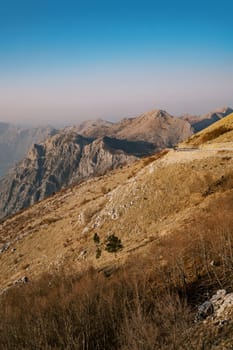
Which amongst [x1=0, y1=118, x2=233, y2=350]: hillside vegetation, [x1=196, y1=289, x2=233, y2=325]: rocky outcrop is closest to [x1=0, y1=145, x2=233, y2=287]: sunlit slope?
[x1=0, y1=118, x2=233, y2=350]: hillside vegetation

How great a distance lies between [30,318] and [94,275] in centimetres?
874

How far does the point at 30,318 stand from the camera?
26.5m

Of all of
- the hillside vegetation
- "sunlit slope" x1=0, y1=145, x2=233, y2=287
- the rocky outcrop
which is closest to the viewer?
the rocky outcrop

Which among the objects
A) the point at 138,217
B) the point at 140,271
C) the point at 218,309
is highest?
the point at 218,309

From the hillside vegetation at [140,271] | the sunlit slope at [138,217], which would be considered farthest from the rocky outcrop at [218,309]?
the sunlit slope at [138,217]

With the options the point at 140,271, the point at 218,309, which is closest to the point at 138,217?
the point at 140,271

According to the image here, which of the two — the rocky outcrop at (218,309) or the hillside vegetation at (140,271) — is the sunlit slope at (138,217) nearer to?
the hillside vegetation at (140,271)

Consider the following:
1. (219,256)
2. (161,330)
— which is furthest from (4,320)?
(219,256)

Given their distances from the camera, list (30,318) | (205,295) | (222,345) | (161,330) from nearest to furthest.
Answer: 1. (222,345)
2. (161,330)
3. (30,318)
4. (205,295)

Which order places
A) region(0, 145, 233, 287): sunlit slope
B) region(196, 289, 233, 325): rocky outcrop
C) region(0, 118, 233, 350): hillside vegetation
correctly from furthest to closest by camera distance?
region(0, 145, 233, 287): sunlit slope → region(0, 118, 233, 350): hillside vegetation → region(196, 289, 233, 325): rocky outcrop

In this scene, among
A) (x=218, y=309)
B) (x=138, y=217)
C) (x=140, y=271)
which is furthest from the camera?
(x=138, y=217)

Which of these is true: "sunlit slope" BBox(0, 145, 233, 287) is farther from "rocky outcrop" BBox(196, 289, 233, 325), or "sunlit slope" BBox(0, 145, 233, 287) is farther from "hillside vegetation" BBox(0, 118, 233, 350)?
"rocky outcrop" BBox(196, 289, 233, 325)

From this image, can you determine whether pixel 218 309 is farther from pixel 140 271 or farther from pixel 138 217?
pixel 138 217

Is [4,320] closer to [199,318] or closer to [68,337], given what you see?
[68,337]
